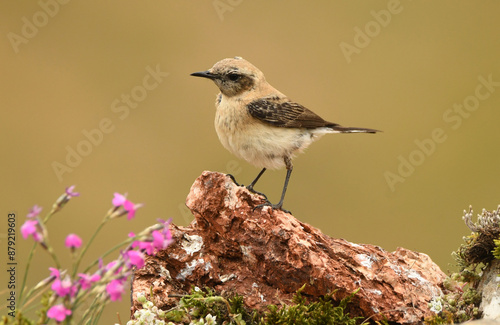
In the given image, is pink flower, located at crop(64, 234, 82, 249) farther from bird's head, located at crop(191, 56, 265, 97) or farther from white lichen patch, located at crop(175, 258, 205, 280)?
bird's head, located at crop(191, 56, 265, 97)

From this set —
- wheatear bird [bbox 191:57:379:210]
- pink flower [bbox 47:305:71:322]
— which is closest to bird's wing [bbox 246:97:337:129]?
wheatear bird [bbox 191:57:379:210]

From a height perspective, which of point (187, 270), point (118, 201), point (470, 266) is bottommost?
point (187, 270)

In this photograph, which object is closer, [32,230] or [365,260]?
[32,230]

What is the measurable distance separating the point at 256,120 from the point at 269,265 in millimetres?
1809

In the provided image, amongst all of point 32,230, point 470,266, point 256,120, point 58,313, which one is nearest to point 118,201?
point 32,230

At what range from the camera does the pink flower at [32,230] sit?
7.34 ft

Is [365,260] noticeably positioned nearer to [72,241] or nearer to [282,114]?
[282,114]

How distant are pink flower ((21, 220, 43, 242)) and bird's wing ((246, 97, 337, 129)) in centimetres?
330

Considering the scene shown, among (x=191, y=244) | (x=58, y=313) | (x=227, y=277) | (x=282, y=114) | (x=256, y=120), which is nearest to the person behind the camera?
(x=58, y=313)

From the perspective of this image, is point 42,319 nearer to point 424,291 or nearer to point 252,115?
point 424,291

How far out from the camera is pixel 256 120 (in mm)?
5426

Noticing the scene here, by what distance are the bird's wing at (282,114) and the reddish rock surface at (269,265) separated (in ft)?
3.93

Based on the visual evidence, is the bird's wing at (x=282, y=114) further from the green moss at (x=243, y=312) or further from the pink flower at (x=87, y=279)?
the pink flower at (x=87, y=279)

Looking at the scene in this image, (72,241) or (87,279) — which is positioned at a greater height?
(72,241)
